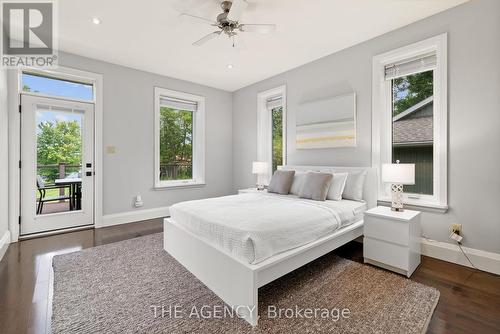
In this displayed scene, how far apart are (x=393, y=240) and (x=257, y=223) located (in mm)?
1489

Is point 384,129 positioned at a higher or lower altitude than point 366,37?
lower

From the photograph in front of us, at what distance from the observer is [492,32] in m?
2.32

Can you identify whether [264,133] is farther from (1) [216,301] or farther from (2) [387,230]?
(1) [216,301]

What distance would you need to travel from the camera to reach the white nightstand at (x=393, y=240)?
2.28 m

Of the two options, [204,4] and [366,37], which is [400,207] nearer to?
[366,37]

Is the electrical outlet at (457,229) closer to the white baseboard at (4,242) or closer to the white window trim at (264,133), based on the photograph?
the white window trim at (264,133)

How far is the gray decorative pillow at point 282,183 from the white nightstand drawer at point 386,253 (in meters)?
1.30

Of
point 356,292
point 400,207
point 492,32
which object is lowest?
point 356,292

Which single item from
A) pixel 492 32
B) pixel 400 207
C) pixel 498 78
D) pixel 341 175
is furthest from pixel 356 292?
pixel 492 32

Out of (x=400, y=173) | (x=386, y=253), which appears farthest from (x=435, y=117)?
(x=386, y=253)

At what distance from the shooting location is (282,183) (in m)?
3.57

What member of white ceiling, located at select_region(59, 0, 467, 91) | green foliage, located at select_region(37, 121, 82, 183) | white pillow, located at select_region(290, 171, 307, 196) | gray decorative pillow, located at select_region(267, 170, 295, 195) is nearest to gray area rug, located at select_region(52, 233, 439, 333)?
white pillow, located at select_region(290, 171, 307, 196)

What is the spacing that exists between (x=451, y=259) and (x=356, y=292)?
141cm

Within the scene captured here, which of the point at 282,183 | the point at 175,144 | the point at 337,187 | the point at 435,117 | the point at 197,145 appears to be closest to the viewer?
the point at 435,117
